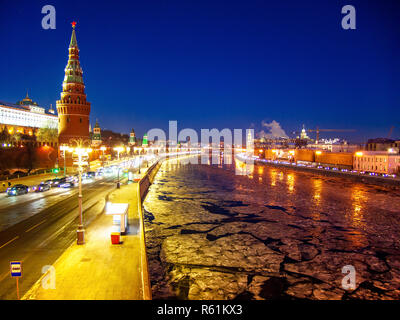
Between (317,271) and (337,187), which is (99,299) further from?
(337,187)

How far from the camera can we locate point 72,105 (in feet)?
229

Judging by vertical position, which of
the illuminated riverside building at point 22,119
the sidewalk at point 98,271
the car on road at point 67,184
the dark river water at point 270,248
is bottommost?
the dark river water at point 270,248

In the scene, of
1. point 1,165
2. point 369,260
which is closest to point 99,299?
point 369,260

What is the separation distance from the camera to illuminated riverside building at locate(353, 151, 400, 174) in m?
58.6

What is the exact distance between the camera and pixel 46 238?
53.8 feet

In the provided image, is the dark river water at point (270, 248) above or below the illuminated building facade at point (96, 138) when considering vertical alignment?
below

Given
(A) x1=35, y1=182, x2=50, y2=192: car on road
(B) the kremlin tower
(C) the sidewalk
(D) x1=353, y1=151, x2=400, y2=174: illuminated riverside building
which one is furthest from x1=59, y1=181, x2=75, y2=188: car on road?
(D) x1=353, y1=151, x2=400, y2=174: illuminated riverside building

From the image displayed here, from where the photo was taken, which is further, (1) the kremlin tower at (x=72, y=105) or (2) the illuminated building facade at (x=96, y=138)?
(2) the illuminated building facade at (x=96, y=138)

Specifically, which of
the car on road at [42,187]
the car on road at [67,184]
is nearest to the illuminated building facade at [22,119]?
the car on road at [67,184]

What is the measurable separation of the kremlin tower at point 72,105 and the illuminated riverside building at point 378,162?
71.8 meters

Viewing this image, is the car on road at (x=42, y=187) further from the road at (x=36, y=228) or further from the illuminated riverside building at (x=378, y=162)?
the illuminated riverside building at (x=378, y=162)

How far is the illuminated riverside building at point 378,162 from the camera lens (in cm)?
5859

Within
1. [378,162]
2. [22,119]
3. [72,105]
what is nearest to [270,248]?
[378,162]

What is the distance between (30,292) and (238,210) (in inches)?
844
